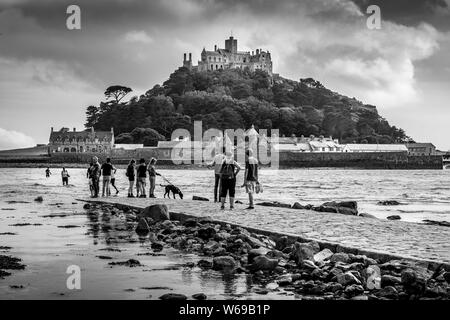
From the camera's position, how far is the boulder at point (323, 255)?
9.66 meters

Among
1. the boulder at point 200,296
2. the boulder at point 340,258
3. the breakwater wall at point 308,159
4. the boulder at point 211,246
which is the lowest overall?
the boulder at point 200,296

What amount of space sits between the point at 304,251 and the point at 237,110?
5937 inches

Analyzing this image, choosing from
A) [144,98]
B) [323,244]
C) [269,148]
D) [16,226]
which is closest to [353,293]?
[323,244]

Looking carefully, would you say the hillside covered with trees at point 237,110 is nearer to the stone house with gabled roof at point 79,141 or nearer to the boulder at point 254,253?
the stone house with gabled roof at point 79,141

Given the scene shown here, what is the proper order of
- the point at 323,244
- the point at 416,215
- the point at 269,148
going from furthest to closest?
the point at 269,148, the point at 416,215, the point at 323,244

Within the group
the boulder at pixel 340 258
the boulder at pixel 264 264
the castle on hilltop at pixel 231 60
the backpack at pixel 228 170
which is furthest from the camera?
the castle on hilltop at pixel 231 60

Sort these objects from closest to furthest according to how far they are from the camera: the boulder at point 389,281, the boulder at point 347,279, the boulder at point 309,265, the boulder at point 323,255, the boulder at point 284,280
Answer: the boulder at point 389,281, the boulder at point 347,279, the boulder at point 284,280, the boulder at point 309,265, the boulder at point 323,255

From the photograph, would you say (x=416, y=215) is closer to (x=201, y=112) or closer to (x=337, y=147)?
(x=337, y=147)

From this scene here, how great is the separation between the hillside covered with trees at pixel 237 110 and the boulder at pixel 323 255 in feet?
448

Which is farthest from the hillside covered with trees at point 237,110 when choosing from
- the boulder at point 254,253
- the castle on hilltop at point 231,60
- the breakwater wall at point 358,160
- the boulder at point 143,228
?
the boulder at point 254,253

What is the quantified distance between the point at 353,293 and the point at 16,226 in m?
10.3

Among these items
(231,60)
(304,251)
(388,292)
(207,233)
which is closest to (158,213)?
(207,233)
